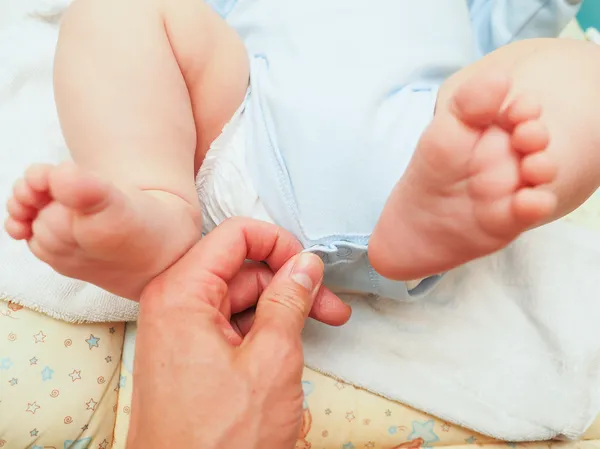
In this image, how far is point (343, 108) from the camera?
0.65 m

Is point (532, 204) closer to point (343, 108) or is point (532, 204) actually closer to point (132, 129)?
point (343, 108)

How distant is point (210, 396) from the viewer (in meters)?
0.54

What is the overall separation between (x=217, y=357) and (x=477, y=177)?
0.91 ft

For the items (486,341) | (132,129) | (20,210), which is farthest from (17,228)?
(486,341)

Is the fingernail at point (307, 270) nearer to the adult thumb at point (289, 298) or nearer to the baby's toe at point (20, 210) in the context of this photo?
the adult thumb at point (289, 298)

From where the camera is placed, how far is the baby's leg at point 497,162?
427 mm

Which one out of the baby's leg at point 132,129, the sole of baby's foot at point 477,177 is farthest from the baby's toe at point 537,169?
the baby's leg at point 132,129

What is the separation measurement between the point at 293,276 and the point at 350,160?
0.46 ft

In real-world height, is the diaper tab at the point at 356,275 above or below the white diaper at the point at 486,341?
above

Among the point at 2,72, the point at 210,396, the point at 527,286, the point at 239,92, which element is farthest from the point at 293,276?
the point at 2,72

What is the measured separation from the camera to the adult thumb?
0.57 meters

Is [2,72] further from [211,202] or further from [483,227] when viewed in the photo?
[483,227]

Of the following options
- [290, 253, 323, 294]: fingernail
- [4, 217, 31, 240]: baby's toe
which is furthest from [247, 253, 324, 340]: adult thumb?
[4, 217, 31, 240]: baby's toe

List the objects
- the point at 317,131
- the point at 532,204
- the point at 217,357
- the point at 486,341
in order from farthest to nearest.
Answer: the point at 486,341, the point at 317,131, the point at 217,357, the point at 532,204
